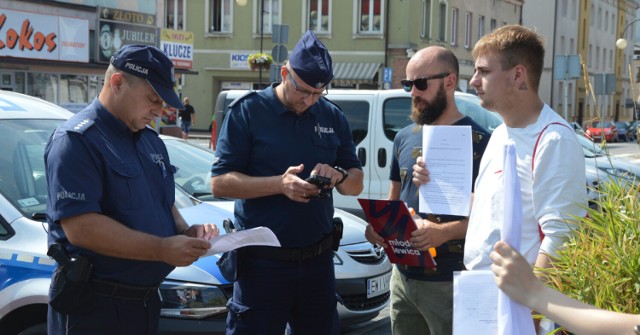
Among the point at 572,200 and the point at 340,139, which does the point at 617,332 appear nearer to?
the point at 572,200

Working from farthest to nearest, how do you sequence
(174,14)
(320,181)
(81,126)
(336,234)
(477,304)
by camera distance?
1. (174,14)
2. (336,234)
3. (320,181)
4. (81,126)
5. (477,304)

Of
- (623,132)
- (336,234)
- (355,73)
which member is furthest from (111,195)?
(623,132)

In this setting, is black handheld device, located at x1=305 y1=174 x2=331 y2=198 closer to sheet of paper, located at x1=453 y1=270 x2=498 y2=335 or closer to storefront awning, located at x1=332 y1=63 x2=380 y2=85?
sheet of paper, located at x1=453 y1=270 x2=498 y2=335

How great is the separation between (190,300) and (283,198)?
42.8 inches

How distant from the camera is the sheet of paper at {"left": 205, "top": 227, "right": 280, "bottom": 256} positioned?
3.15m

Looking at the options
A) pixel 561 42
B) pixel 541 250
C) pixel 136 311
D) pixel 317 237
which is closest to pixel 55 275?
pixel 136 311

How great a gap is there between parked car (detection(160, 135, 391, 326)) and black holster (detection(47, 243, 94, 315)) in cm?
242

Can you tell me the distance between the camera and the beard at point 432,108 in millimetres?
3793

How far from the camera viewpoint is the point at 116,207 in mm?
3035

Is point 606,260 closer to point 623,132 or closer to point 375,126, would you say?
point 375,126

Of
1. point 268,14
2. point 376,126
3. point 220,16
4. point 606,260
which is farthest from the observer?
point 220,16

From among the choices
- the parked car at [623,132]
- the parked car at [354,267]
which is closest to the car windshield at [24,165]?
the parked car at [354,267]

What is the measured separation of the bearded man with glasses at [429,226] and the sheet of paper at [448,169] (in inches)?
3.5

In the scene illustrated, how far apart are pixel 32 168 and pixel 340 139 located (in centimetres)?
187
